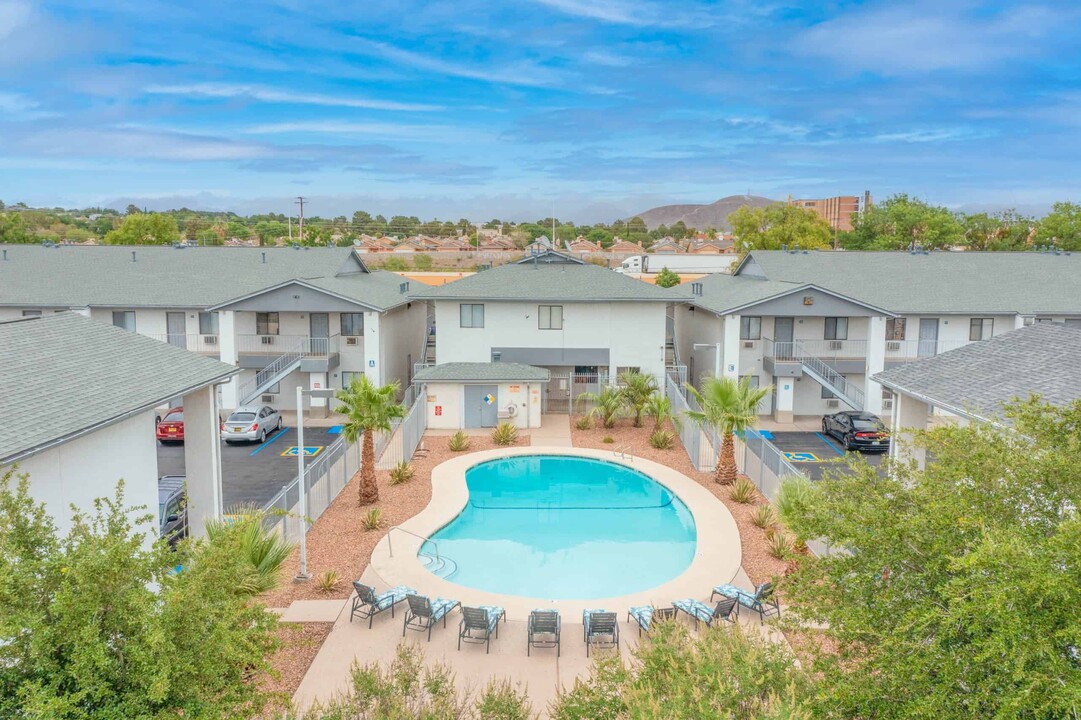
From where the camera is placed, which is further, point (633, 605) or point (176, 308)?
point (176, 308)

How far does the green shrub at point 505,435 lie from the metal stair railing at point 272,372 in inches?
424

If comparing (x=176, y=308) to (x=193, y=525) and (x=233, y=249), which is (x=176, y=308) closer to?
(x=233, y=249)

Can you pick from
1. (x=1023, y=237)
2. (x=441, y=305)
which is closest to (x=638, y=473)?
(x=441, y=305)

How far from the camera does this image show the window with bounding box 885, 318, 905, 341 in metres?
36.6

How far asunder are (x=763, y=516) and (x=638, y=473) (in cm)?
684

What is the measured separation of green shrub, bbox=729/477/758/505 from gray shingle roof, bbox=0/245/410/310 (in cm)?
1878

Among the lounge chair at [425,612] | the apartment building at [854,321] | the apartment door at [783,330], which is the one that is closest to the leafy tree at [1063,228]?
the apartment building at [854,321]

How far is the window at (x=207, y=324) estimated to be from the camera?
1423 inches

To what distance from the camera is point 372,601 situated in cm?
1520

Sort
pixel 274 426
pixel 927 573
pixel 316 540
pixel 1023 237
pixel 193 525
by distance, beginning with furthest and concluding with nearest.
A: pixel 1023 237
pixel 274 426
pixel 316 540
pixel 193 525
pixel 927 573

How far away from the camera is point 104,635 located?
688cm

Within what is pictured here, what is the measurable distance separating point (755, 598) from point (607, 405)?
17.9 meters

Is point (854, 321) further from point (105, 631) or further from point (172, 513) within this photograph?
point (105, 631)

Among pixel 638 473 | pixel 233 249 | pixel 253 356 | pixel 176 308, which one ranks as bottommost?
pixel 638 473
